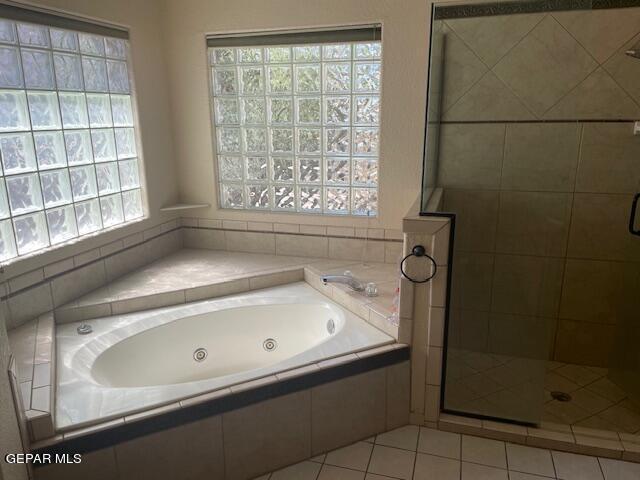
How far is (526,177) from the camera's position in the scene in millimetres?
2250

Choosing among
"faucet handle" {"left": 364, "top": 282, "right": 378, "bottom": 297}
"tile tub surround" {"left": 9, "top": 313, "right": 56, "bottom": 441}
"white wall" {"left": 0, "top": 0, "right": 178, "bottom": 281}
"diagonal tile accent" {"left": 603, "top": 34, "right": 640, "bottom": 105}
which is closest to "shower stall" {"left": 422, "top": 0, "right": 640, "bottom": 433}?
"diagonal tile accent" {"left": 603, "top": 34, "right": 640, "bottom": 105}

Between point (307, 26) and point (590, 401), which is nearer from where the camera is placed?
point (590, 401)

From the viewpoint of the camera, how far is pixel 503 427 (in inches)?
87.8

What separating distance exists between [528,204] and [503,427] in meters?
1.05

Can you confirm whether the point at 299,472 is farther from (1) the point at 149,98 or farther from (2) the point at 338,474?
(1) the point at 149,98

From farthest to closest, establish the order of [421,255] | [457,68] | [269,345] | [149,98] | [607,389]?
[149,98], [269,345], [607,389], [457,68], [421,255]

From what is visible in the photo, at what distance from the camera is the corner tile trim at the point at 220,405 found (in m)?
1.68

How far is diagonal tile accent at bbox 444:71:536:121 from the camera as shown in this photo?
2316mm

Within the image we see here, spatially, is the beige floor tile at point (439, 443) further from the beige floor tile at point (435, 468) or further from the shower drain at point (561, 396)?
the shower drain at point (561, 396)

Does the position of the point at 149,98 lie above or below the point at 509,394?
above

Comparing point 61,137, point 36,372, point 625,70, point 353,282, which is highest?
point 625,70

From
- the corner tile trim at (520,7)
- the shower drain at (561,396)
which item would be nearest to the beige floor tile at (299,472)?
the shower drain at (561,396)

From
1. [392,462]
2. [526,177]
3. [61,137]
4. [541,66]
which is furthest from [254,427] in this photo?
[541,66]

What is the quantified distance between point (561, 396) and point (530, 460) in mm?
569
